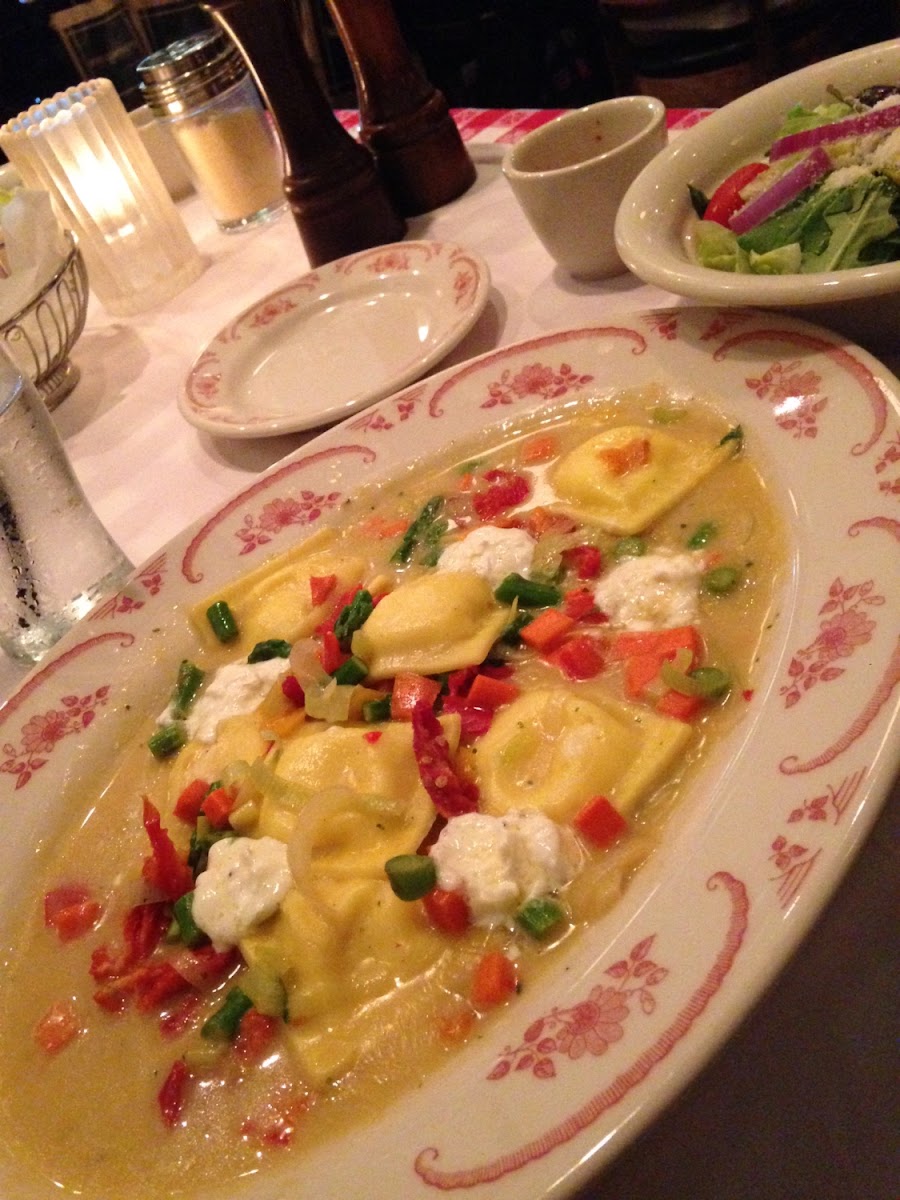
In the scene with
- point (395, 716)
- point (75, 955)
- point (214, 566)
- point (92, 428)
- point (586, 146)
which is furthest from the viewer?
point (92, 428)

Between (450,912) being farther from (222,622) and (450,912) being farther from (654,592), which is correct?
(222,622)

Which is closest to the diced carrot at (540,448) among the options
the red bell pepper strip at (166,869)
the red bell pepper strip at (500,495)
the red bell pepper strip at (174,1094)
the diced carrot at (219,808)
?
the red bell pepper strip at (500,495)

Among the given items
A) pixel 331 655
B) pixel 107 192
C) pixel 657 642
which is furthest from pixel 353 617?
pixel 107 192

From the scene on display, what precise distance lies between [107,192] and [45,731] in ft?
7.43

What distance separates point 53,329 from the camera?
299 centimetres

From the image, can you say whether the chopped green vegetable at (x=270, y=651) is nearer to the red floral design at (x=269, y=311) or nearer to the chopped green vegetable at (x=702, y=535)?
the chopped green vegetable at (x=702, y=535)

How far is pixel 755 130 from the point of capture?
2.09 m

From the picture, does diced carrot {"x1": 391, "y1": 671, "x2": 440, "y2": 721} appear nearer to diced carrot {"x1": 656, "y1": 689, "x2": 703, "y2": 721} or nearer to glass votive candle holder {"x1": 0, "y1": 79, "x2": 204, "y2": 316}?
diced carrot {"x1": 656, "y1": 689, "x2": 703, "y2": 721}

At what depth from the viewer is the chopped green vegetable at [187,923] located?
1.43 meters

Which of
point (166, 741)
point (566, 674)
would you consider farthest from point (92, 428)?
point (566, 674)

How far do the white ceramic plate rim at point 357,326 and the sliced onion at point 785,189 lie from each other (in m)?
0.71

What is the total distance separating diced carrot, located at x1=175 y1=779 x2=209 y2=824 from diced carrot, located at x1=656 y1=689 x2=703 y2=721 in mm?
774

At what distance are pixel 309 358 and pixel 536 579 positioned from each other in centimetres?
120

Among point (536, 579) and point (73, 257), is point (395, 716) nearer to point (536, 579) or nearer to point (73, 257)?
point (536, 579)
